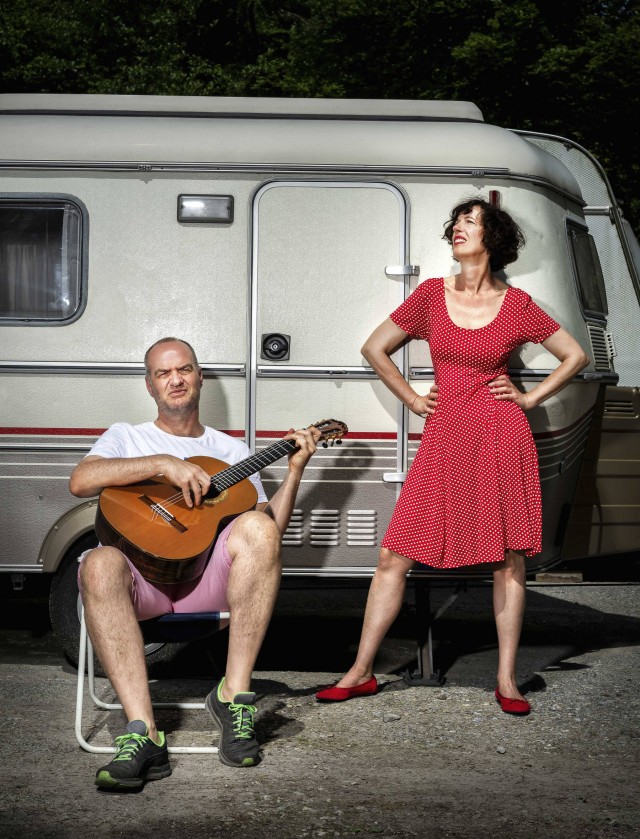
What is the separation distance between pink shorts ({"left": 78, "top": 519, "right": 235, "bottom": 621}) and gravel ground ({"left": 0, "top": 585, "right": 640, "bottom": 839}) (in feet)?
1.59

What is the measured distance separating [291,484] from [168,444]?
1.67 feet

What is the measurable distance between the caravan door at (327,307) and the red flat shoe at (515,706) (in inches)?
41.0

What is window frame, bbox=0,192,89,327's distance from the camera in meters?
5.04

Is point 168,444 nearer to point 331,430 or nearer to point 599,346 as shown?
point 331,430

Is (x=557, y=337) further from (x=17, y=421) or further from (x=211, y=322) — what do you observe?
(x=17, y=421)

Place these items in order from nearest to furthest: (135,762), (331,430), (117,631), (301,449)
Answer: (135,762) → (117,631) → (301,449) → (331,430)

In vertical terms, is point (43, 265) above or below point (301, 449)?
above

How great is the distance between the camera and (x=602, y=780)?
153 inches

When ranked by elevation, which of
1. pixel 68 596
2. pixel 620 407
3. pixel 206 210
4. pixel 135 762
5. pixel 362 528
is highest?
pixel 206 210

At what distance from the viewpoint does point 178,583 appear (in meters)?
4.23

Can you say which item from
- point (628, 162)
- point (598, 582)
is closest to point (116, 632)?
point (598, 582)

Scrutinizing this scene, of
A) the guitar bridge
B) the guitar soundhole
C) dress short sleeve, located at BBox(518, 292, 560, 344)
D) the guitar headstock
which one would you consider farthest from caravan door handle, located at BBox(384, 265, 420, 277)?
the guitar bridge

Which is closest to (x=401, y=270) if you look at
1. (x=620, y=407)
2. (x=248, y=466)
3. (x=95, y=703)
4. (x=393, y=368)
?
(x=393, y=368)

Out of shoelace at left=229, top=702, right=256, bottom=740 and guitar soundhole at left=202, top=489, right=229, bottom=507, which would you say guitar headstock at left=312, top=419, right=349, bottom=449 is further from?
shoelace at left=229, top=702, right=256, bottom=740
